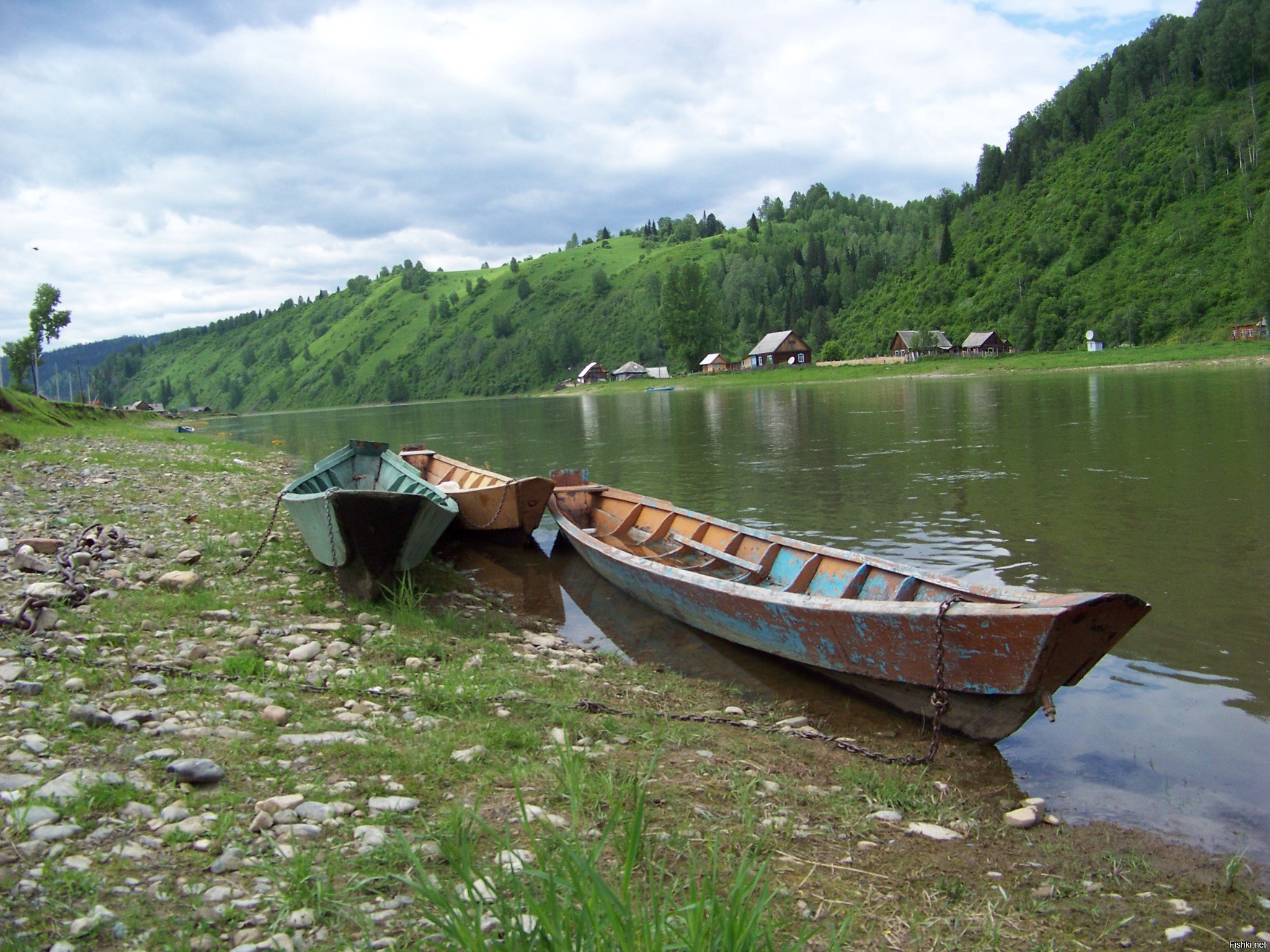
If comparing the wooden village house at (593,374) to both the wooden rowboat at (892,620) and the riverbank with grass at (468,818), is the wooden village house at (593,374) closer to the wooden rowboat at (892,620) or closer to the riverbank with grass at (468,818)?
the wooden rowboat at (892,620)

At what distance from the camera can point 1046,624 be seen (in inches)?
229

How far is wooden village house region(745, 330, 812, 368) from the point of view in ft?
436

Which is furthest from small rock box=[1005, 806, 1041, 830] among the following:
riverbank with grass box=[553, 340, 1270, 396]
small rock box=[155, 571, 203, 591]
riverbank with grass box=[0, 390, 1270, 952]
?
riverbank with grass box=[553, 340, 1270, 396]

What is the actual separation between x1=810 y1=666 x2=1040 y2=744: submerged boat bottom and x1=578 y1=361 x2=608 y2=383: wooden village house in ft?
516

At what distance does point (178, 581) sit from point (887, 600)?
833 cm

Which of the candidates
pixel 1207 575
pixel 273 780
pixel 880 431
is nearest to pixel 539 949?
pixel 273 780

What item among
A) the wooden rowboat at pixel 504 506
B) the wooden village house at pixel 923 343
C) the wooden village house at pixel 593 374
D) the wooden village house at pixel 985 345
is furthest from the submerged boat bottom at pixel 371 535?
the wooden village house at pixel 593 374

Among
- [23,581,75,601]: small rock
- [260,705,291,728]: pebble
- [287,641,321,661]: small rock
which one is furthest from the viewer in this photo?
[23,581,75,601]: small rock

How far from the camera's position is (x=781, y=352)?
436ft

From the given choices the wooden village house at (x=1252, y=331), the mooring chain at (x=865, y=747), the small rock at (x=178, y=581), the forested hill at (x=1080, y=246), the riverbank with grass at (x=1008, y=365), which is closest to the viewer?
the mooring chain at (x=865, y=747)

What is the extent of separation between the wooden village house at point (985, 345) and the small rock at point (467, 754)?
114685 mm

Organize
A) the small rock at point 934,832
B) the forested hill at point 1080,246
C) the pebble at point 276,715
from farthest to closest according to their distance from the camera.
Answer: the forested hill at point 1080,246, the pebble at point 276,715, the small rock at point 934,832

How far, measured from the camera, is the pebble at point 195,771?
463 cm

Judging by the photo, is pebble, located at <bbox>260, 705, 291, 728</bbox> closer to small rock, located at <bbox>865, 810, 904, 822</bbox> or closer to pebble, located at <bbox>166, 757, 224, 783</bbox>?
pebble, located at <bbox>166, 757, 224, 783</bbox>
